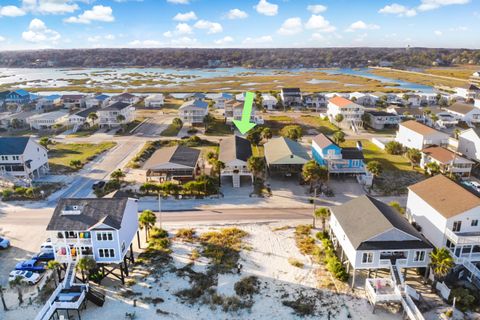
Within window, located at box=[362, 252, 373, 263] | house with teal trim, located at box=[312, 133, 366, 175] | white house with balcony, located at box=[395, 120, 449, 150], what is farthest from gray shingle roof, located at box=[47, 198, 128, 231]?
white house with balcony, located at box=[395, 120, 449, 150]

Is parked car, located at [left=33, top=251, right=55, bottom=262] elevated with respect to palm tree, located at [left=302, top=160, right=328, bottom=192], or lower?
lower

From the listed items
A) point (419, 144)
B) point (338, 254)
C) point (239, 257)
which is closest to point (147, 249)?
point (239, 257)

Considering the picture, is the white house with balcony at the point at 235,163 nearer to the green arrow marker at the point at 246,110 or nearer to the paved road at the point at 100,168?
the green arrow marker at the point at 246,110

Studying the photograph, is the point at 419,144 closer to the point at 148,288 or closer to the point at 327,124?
the point at 327,124

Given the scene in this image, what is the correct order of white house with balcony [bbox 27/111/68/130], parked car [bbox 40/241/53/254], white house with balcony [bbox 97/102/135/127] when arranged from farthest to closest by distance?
white house with balcony [bbox 27/111/68/130] < white house with balcony [bbox 97/102/135/127] < parked car [bbox 40/241/53/254]

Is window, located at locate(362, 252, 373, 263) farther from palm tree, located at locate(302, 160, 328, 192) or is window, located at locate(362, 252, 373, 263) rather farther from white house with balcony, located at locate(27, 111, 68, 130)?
white house with balcony, located at locate(27, 111, 68, 130)

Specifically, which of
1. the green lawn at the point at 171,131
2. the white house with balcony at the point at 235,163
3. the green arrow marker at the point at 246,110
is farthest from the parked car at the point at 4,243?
the green lawn at the point at 171,131

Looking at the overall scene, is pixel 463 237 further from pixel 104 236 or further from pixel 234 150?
pixel 234 150
